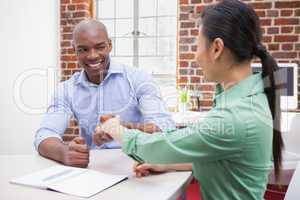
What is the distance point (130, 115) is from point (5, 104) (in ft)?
A: 6.79

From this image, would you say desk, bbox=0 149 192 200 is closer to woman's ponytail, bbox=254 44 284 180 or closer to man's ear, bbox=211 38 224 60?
woman's ponytail, bbox=254 44 284 180

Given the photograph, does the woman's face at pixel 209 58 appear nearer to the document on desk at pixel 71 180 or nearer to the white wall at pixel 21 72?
the document on desk at pixel 71 180

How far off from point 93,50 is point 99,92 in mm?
236

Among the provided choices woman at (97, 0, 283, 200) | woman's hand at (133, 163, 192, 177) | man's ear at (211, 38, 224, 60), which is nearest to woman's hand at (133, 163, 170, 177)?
woman's hand at (133, 163, 192, 177)

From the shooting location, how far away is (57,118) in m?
1.71

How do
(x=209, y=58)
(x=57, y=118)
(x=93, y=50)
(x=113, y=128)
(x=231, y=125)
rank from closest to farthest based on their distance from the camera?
(x=231, y=125), (x=209, y=58), (x=113, y=128), (x=57, y=118), (x=93, y=50)

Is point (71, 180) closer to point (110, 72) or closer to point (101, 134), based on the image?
point (101, 134)

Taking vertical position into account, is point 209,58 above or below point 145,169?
above

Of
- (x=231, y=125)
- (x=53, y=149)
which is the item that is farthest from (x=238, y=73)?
(x=53, y=149)

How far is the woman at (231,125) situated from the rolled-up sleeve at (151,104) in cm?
60

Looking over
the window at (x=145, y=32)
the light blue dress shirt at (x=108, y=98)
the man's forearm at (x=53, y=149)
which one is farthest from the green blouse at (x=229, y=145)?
the window at (x=145, y=32)

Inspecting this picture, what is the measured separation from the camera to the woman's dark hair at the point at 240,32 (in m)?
0.99

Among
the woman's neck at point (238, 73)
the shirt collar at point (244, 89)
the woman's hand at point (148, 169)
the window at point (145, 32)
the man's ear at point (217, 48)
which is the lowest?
the woman's hand at point (148, 169)

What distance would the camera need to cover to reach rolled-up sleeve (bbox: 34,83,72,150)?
1581 millimetres
